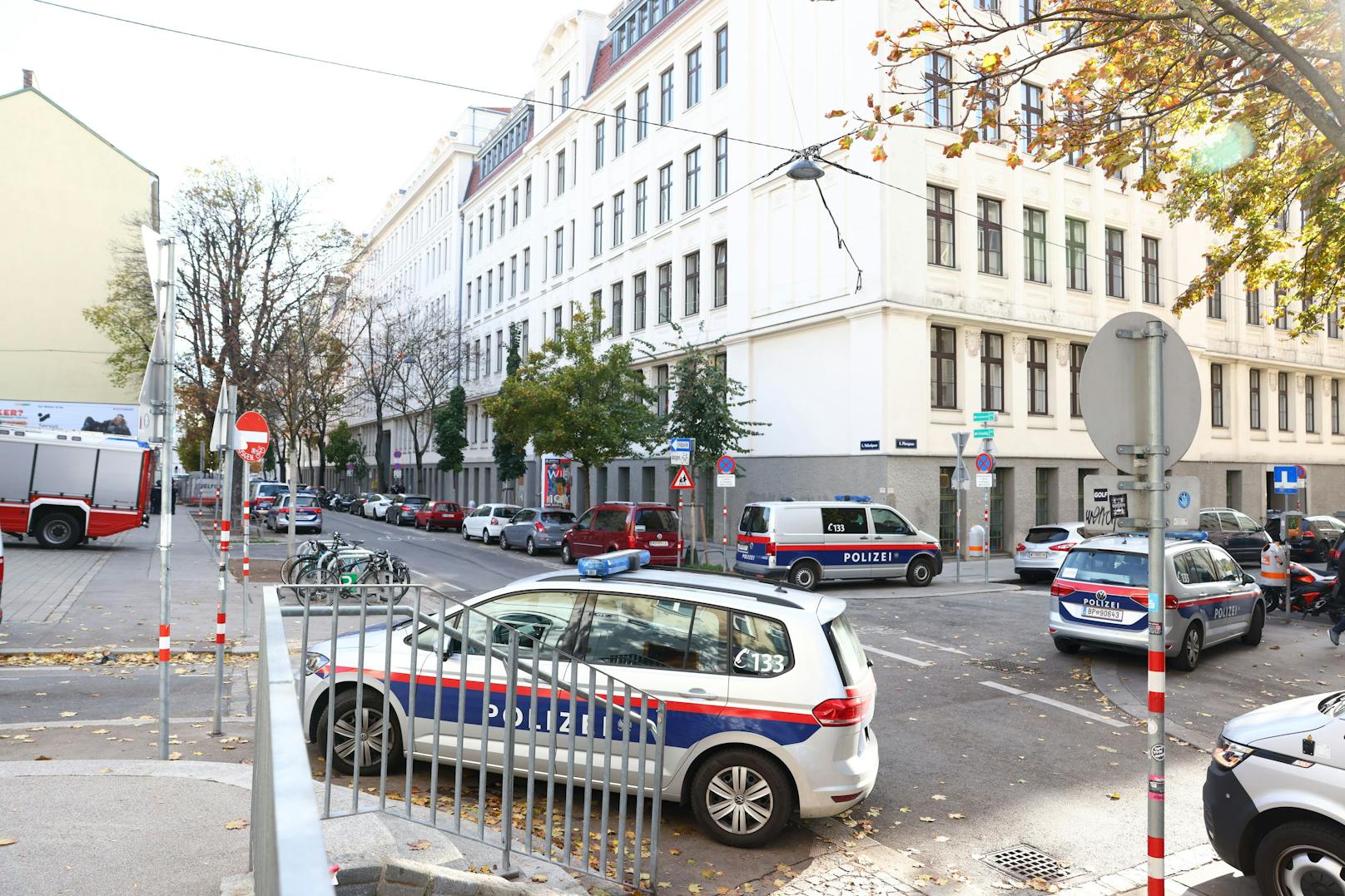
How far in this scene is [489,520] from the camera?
33906mm

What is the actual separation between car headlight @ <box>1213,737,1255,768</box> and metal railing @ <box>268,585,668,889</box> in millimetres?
3037

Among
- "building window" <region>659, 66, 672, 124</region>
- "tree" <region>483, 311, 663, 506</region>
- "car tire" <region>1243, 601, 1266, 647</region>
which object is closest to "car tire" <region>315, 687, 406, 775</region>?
"car tire" <region>1243, 601, 1266, 647</region>

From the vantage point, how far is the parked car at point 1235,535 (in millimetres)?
25953

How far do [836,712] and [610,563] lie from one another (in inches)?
69.2

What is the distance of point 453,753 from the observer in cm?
504

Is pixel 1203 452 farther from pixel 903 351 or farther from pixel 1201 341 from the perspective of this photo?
pixel 903 351

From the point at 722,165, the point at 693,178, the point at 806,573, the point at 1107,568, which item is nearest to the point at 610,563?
the point at 1107,568

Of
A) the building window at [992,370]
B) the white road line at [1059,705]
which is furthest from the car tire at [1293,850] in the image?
the building window at [992,370]

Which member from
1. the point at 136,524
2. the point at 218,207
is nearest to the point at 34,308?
the point at 218,207

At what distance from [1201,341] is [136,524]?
35431 millimetres

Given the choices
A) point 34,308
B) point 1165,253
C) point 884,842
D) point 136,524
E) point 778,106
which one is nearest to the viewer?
point 884,842

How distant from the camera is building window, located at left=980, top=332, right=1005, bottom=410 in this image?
1101 inches

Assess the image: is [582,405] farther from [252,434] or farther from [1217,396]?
[1217,396]

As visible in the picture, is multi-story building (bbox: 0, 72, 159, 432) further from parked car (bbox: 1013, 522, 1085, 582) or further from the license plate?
the license plate
